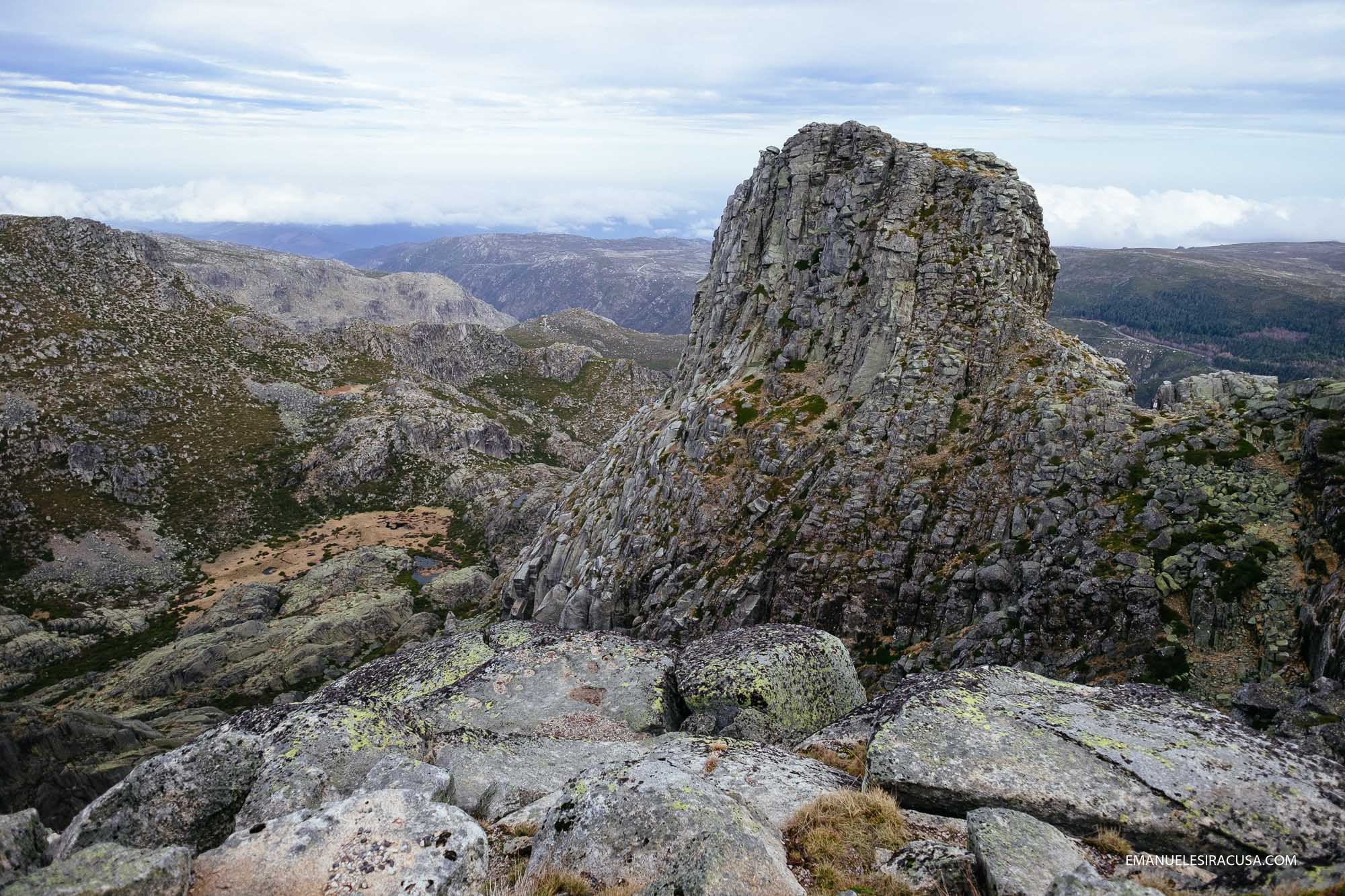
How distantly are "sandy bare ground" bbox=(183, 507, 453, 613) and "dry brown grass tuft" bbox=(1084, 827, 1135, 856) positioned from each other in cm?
9704

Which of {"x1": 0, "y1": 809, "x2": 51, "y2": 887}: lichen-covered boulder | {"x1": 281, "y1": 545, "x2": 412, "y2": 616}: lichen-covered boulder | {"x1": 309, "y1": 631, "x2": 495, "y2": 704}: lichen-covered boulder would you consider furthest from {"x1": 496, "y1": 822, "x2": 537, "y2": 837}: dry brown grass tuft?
{"x1": 281, "y1": 545, "x2": 412, "y2": 616}: lichen-covered boulder

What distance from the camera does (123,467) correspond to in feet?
336

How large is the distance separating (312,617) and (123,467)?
177ft

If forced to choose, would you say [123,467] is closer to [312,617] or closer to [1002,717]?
[312,617]

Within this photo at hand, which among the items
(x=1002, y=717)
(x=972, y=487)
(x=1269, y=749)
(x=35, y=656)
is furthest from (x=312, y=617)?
(x=1269, y=749)

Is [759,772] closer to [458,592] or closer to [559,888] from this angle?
[559,888]

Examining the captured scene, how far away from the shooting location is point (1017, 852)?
35.0 feet

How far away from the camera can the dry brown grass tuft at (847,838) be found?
438 inches

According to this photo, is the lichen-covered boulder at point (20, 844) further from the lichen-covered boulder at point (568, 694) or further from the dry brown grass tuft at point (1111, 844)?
the dry brown grass tuft at point (1111, 844)

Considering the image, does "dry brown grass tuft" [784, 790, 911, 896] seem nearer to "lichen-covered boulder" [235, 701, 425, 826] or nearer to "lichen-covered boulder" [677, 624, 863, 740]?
"lichen-covered boulder" [677, 624, 863, 740]

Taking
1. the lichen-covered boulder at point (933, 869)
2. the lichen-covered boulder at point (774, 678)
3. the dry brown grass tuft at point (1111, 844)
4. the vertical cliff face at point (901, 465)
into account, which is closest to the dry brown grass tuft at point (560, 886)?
the lichen-covered boulder at point (933, 869)

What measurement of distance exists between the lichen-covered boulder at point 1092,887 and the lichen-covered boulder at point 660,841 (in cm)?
399

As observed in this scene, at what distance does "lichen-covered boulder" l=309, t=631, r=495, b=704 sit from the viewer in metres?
26.9

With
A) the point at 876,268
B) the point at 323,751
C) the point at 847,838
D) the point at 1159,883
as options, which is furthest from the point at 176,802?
the point at 876,268
